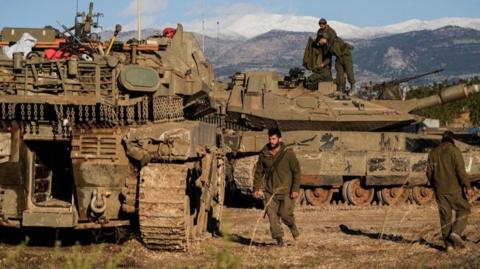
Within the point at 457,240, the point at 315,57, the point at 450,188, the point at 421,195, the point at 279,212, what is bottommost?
the point at 421,195

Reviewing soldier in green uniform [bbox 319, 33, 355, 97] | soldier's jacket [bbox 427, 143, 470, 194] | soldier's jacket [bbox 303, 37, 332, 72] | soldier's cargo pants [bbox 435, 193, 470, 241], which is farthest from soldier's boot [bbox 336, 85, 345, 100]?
soldier's cargo pants [bbox 435, 193, 470, 241]

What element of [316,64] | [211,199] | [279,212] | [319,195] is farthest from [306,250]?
[316,64]

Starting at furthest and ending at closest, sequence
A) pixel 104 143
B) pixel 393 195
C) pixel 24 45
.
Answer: pixel 393 195 → pixel 24 45 → pixel 104 143

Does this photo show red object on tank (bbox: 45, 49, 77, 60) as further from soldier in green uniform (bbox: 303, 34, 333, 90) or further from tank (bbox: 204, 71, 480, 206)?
soldier in green uniform (bbox: 303, 34, 333, 90)

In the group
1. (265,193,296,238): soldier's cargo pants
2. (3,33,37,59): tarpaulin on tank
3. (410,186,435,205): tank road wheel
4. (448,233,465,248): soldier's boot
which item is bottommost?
(410,186,435,205): tank road wheel

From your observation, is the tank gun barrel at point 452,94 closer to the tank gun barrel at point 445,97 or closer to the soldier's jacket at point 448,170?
the tank gun barrel at point 445,97

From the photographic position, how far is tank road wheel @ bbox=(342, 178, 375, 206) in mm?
21844

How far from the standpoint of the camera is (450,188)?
1323cm

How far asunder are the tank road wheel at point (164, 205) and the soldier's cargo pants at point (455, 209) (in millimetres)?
3334

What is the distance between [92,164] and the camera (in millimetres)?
12617

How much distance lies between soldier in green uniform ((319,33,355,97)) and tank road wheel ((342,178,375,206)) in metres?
2.51

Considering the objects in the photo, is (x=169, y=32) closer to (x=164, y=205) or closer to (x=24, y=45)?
(x=24, y=45)

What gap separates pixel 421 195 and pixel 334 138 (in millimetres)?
2518

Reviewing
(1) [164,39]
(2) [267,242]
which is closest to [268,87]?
(1) [164,39]
